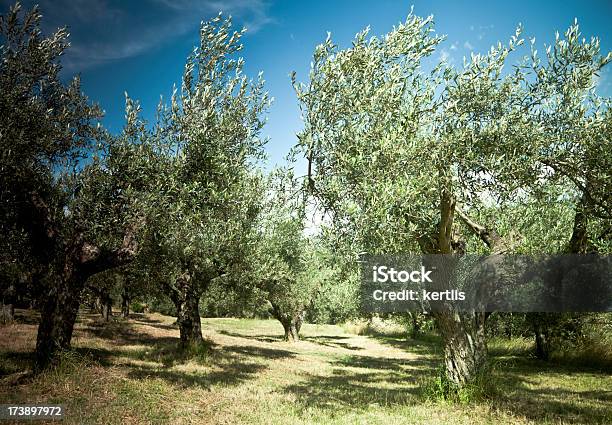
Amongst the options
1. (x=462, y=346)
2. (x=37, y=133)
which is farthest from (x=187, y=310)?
(x=462, y=346)

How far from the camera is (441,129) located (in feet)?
43.8

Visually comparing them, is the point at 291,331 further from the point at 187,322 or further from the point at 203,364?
the point at 203,364

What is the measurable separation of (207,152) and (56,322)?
799cm

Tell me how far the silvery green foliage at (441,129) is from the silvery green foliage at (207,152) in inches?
144

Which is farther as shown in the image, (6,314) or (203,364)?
(6,314)

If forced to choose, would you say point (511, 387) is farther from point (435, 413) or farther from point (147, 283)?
point (147, 283)

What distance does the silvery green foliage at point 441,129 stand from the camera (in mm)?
12211

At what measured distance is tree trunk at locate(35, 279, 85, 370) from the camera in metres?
13.9

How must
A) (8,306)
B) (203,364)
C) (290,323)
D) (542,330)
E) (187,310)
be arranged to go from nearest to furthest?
(203,364) < (187,310) < (542,330) < (8,306) < (290,323)

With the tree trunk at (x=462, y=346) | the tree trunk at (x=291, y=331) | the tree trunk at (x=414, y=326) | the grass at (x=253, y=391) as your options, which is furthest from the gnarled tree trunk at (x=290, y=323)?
the tree trunk at (x=462, y=346)

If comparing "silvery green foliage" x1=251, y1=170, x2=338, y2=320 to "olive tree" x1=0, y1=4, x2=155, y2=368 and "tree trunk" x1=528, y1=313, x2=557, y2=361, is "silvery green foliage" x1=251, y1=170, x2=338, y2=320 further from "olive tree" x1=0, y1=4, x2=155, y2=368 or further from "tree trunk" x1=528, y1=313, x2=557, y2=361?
"tree trunk" x1=528, y1=313, x2=557, y2=361

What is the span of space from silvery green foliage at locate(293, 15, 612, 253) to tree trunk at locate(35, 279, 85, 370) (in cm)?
997

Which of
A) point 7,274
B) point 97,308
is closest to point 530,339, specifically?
point 7,274

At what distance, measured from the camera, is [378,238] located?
12.4 m
